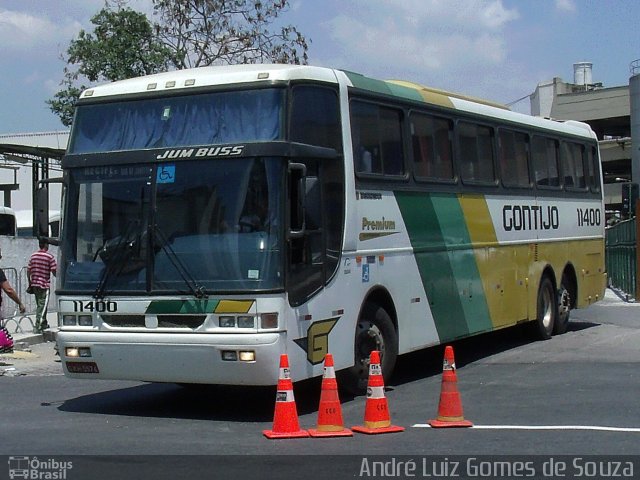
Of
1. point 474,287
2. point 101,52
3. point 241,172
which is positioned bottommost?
point 474,287

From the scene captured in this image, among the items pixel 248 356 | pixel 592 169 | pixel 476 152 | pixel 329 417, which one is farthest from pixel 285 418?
pixel 592 169

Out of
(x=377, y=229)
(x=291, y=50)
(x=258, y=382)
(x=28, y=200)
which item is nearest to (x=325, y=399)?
Answer: (x=258, y=382)

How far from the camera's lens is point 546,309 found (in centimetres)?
1759

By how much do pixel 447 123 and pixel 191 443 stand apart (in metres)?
6.49

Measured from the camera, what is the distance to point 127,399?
12219 millimetres

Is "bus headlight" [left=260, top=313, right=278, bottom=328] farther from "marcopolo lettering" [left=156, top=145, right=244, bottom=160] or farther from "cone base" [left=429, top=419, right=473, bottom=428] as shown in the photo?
"cone base" [left=429, top=419, right=473, bottom=428]

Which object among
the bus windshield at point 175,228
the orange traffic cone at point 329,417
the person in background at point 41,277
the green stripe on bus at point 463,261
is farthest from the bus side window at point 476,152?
the person in background at point 41,277

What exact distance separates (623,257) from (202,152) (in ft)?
69.0

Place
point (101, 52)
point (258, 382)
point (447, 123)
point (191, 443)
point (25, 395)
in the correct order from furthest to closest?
point (101, 52) < point (447, 123) < point (25, 395) < point (258, 382) < point (191, 443)

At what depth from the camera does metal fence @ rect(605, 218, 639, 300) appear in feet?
87.9

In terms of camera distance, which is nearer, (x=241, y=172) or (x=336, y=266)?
(x=241, y=172)

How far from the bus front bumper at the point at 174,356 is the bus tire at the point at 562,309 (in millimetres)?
9295

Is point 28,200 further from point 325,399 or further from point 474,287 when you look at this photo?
point 325,399

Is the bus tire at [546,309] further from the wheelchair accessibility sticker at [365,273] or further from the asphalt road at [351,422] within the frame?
the wheelchair accessibility sticker at [365,273]
